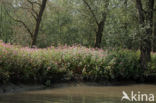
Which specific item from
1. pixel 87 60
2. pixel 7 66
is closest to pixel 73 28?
pixel 87 60

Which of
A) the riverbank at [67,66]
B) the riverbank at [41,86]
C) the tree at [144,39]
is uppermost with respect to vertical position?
the tree at [144,39]

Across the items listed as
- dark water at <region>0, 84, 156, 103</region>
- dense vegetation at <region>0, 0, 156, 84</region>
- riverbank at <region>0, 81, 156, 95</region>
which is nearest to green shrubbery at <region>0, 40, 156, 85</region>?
dense vegetation at <region>0, 0, 156, 84</region>

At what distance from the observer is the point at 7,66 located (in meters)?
9.80

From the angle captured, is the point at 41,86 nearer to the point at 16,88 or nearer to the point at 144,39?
the point at 16,88

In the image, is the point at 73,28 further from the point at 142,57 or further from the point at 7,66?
the point at 7,66

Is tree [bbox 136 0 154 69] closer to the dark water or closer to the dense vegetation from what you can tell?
the dense vegetation

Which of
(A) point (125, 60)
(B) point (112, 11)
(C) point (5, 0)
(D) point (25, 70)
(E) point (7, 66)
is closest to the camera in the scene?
(E) point (7, 66)

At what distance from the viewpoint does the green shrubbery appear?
404 inches

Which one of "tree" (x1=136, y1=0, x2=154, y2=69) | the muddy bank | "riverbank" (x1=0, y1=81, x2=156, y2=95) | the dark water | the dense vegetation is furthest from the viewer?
"tree" (x1=136, y1=0, x2=154, y2=69)

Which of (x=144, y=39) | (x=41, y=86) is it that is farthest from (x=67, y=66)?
(x=144, y=39)

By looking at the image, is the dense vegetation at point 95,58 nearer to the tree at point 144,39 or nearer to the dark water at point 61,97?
the tree at point 144,39

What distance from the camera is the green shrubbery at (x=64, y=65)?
1027 centimetres

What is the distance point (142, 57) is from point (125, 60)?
1340mm

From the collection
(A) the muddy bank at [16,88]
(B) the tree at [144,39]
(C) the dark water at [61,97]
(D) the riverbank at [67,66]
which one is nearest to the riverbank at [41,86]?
(A) the muddy bank at [16,88]
